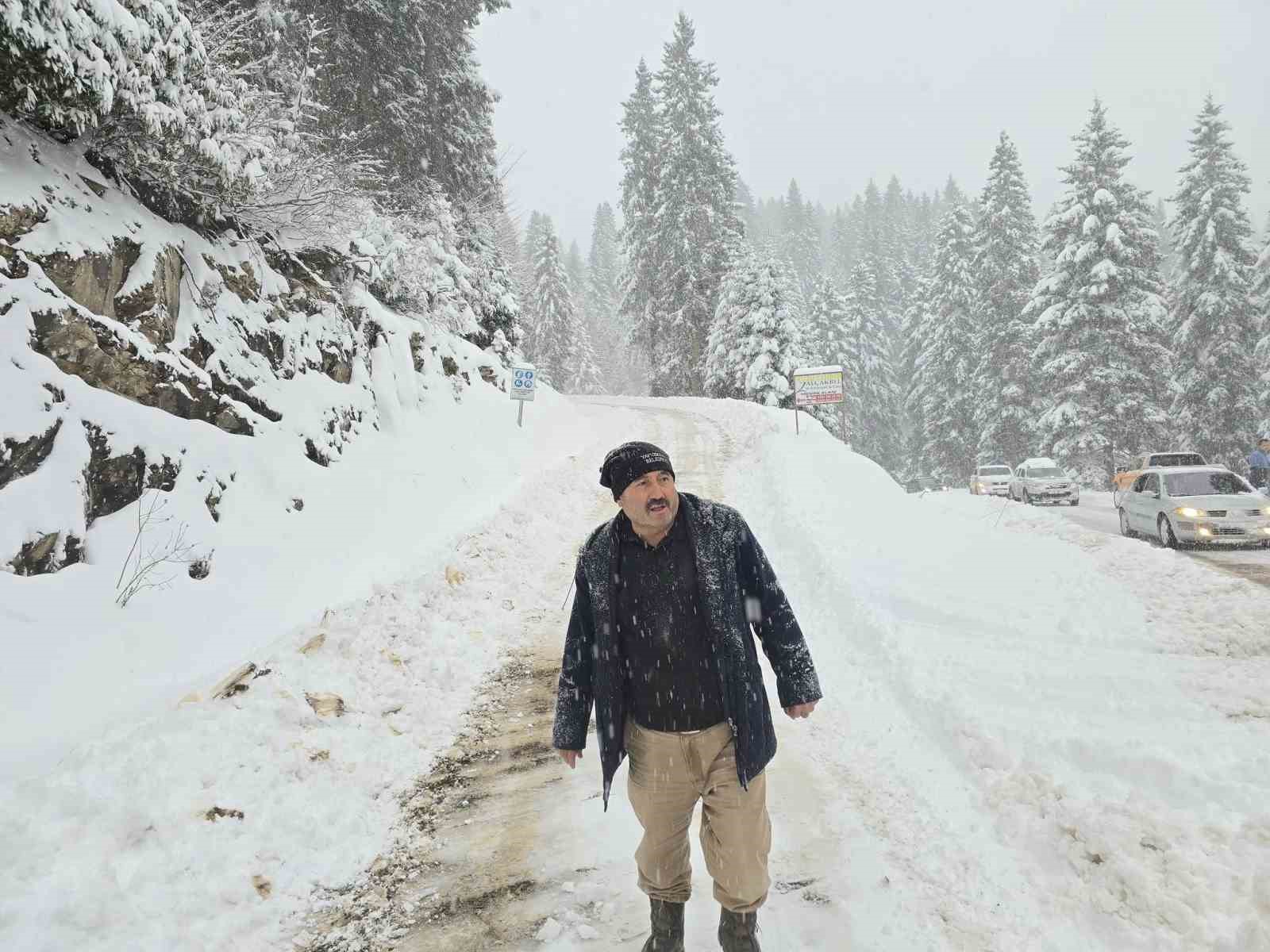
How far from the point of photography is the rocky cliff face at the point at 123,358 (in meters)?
5.14

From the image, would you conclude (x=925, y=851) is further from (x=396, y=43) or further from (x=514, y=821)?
(x=396, y=43)

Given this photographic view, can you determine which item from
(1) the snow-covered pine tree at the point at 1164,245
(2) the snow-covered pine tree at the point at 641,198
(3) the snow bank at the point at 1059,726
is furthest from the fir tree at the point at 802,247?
(3) the snow bank at the point at 1059,726

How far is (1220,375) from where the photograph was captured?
2620cm

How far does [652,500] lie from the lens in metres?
2.59

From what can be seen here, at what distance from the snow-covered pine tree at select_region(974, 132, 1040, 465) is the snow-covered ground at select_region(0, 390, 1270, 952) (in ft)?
91.0

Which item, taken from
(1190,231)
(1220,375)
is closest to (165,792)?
(1220,375)

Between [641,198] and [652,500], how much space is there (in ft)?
134

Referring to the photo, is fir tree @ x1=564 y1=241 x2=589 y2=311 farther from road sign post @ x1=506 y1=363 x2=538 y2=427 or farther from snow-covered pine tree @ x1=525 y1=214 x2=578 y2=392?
road sign post @ x1=506 y1=363 x2=538 y2=427

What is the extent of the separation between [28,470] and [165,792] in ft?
10.1

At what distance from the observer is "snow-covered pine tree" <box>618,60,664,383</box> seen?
39.5m

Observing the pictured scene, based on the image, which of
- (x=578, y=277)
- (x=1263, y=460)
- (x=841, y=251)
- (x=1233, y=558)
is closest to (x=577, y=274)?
(x=578, y=277)

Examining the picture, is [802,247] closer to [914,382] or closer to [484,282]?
[914,382]

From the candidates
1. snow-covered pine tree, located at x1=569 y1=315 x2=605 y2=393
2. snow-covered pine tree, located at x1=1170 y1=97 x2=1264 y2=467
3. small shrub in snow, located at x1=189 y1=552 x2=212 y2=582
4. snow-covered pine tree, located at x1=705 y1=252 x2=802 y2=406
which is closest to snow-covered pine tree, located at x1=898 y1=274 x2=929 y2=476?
snow-covered pine tree, located at x1=705 y1=252 x2=802 y2=406

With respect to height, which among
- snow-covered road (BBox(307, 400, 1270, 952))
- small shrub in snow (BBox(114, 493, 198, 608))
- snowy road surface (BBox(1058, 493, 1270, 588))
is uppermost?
small shrub in snow (BBox(114, 493, 198, 608))
